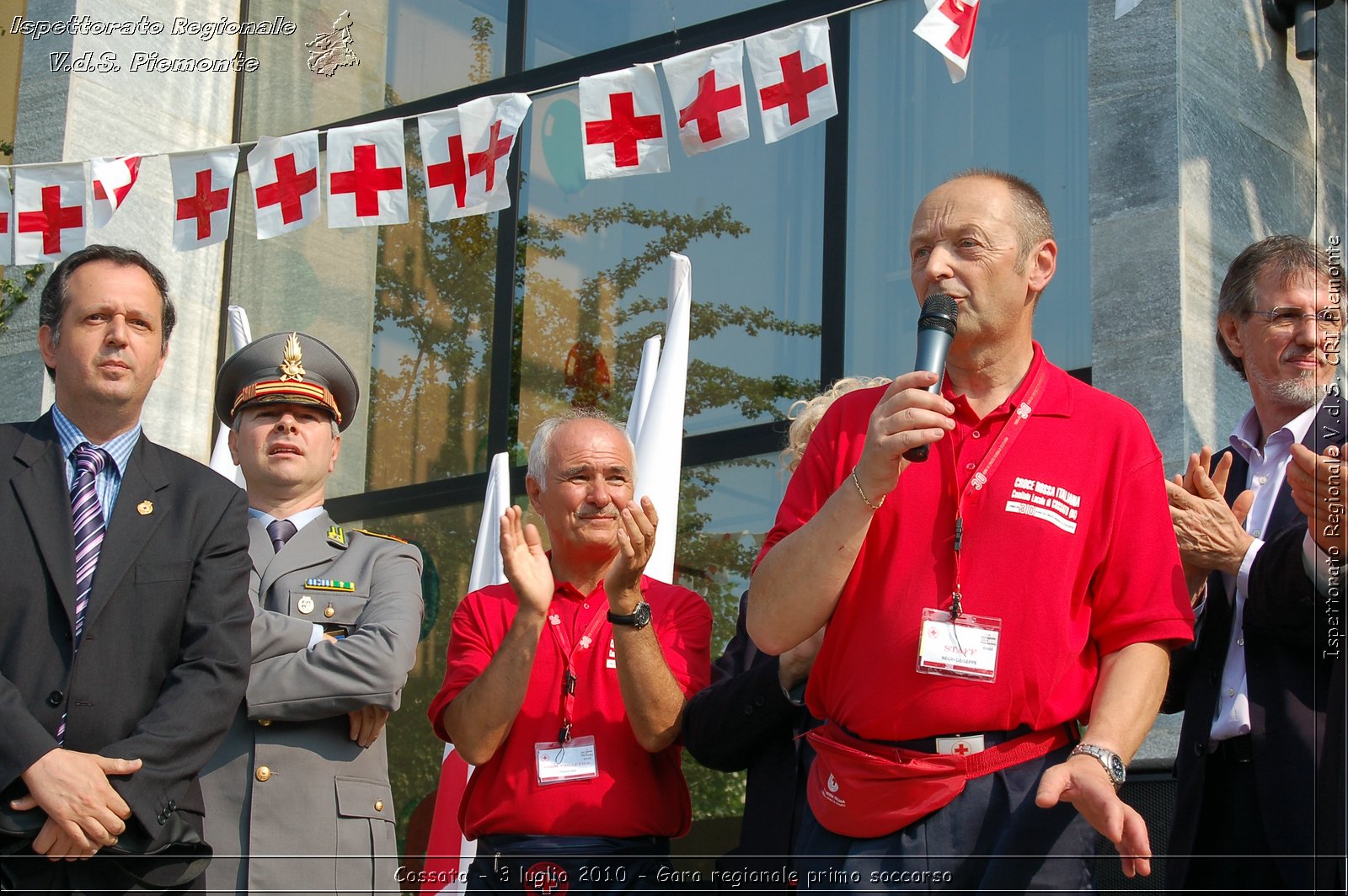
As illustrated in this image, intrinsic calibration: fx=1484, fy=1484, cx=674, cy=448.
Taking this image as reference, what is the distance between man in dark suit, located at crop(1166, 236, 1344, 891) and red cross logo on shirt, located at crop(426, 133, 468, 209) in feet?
11.6

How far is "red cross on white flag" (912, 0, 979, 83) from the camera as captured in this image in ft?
17.0

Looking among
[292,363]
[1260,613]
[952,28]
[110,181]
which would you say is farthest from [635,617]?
[110,181]

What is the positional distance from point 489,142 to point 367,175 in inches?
26.6

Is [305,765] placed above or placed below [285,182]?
below

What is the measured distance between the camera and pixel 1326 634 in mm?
3273

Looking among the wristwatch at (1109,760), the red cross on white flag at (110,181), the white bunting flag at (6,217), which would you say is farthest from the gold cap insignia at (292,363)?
the white bunting flag at (6,217)

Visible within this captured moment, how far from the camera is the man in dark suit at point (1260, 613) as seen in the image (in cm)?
325

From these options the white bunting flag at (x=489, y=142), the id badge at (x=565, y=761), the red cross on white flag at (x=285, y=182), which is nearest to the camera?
the id badge at (x=565, y=761)

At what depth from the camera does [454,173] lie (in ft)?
20.9

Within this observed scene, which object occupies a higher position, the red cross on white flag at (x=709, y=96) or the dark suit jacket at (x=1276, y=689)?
the red cross on white flag at (x=709, y=96)

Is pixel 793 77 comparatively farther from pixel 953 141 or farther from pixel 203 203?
pixel 203 203

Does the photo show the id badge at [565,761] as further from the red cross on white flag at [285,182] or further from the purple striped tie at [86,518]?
the red cross on white flag at [285,182]


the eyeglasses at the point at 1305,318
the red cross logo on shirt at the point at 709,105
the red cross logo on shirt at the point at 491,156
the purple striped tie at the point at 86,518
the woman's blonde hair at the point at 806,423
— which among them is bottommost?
the purple striped tie at the point at 86,518

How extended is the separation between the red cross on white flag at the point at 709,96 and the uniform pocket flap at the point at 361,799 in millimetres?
2878
